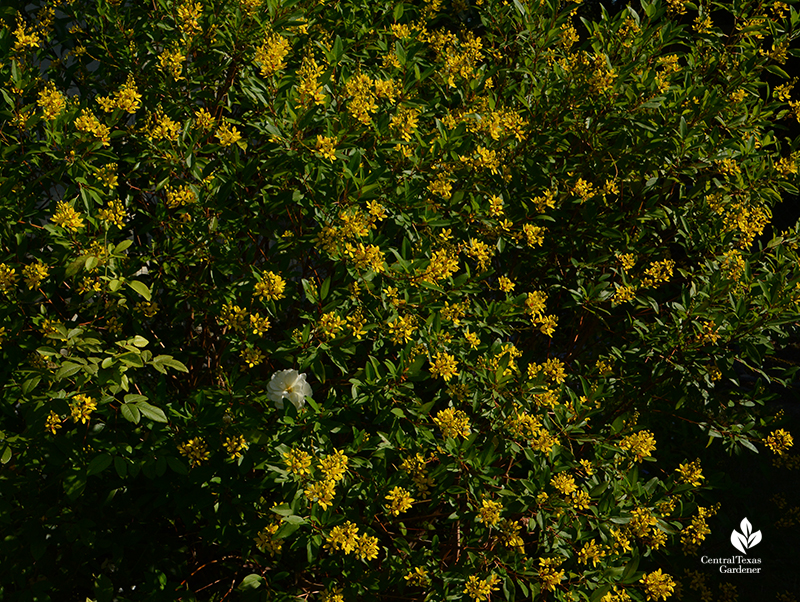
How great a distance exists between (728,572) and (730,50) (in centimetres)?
272

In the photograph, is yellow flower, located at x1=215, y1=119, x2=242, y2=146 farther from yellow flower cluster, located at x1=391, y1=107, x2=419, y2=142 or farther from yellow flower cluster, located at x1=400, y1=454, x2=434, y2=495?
yellow flower cluster, located at x1=400, y1=454, x2=434, y2=495

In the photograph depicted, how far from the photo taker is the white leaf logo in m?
3.57

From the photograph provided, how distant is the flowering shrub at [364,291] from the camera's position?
219 centimetres

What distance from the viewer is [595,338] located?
3.48 metres

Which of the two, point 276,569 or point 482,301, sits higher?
point 482,301

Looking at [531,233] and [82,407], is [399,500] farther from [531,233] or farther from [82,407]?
[531,233]

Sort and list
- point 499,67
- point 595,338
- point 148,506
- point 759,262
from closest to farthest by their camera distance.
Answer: point 148,506
point 759,262
point 499,67
point 595,338

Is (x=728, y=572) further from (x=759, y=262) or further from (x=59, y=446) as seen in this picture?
(x=59, y=446)

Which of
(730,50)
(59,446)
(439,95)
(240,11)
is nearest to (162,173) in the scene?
(240,11)

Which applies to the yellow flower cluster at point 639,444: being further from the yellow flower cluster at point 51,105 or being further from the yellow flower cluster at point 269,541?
the yellow flower cluster at point 51,105

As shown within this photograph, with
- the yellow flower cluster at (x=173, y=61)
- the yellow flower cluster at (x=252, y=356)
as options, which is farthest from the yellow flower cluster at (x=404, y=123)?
the yellow flower cluster at (x=252, y=356)

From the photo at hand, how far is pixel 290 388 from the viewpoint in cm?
220

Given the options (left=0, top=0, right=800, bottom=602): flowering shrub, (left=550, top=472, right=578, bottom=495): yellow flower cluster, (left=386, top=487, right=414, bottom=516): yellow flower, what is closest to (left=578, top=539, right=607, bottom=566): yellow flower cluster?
(left=0, top=0, right=800, bottom=602): flowering shrub

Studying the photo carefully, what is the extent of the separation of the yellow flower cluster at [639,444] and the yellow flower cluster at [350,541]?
40.7 inches
